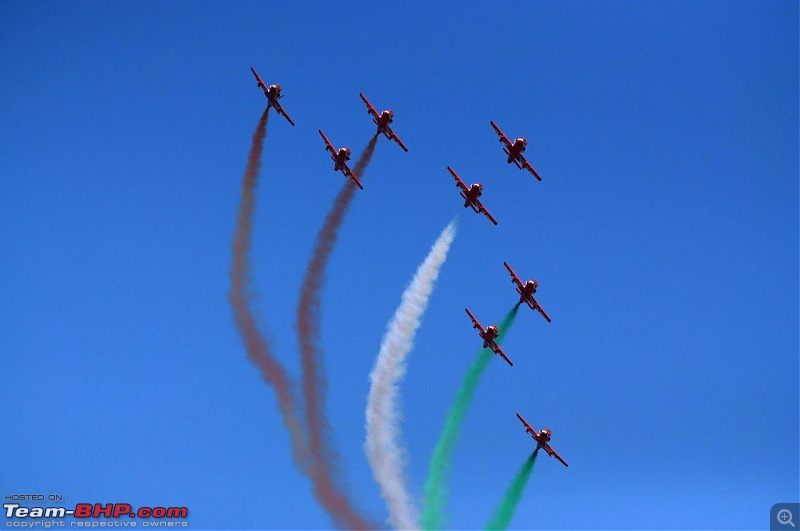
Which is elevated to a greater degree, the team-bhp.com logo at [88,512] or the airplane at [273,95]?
the airplane at [273,95]

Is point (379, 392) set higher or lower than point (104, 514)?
higher

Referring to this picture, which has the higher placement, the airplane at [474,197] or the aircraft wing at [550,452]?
the airplane at [474,197]

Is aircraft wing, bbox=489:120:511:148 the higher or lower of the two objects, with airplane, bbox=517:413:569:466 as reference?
higher

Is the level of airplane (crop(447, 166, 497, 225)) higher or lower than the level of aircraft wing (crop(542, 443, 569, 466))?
higher

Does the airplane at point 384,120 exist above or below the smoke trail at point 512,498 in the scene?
above

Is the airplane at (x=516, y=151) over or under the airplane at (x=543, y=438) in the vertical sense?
over

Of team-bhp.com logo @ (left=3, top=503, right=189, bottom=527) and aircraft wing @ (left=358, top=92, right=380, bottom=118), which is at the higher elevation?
aircraft wing @ (left=358, top=92, right=380, bottom=118)

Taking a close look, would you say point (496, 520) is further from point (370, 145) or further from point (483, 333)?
point (370, 145)

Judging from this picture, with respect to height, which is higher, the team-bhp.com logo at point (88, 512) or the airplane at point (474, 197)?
the airplane at point (474, 197)

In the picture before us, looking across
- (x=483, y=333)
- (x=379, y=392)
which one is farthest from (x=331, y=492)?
(x=483, y=333)

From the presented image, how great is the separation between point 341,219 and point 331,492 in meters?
22.1

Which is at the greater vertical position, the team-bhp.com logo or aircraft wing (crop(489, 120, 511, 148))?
aircraft wing (crop(489, 120, 511, 148))

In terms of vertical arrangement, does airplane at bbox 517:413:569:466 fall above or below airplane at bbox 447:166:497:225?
below

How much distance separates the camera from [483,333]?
13050cm
